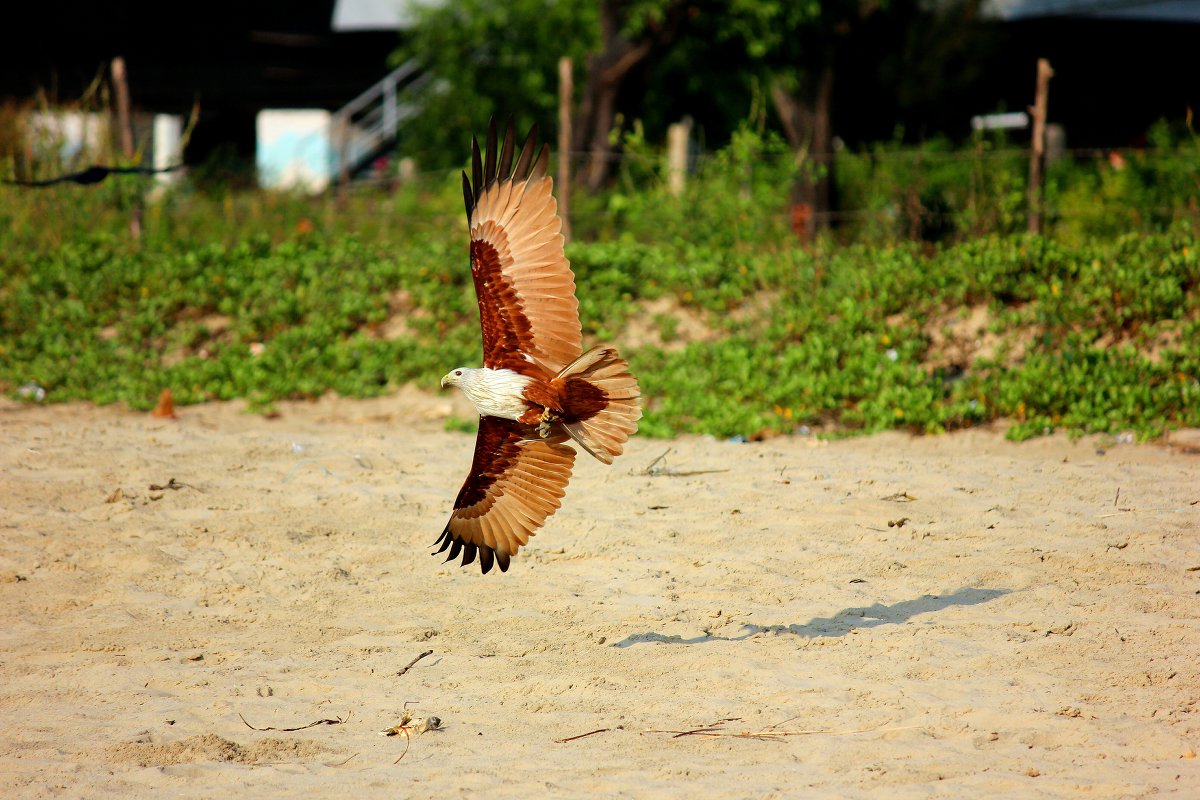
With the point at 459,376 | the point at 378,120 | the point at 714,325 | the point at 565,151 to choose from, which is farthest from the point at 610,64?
the point at 459,376

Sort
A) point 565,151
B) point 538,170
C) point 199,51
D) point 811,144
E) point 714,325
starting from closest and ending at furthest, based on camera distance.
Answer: point 538,170 < point 714,325 < point 565,151 < point 811,144 < point 199,51

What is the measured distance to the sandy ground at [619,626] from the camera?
3.76 metres

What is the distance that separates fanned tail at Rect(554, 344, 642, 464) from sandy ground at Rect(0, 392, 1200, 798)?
2.45 feet

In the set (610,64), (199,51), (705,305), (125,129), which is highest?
(199,51)

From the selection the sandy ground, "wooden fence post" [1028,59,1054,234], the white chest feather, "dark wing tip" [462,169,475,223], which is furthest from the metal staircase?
the white chest feather

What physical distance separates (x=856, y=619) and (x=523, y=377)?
5.31 ft

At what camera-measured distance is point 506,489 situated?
504 cm

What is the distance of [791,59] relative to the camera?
14.2 meters

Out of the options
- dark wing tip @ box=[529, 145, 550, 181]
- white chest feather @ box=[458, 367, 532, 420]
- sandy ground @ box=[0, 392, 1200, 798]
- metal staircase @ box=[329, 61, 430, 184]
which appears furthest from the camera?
metal staircase @ box=[329, 61, 430, 184]

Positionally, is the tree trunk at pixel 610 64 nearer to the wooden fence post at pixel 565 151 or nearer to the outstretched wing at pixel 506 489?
the wooden fence post at pixel 565 151

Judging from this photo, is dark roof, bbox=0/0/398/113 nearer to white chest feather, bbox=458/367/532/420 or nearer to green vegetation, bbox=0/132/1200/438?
green vegetation, bbox=0/132/1200/438

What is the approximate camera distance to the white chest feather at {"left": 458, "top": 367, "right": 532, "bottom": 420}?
16.1 ft

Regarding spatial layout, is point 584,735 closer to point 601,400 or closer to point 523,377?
point 601,400

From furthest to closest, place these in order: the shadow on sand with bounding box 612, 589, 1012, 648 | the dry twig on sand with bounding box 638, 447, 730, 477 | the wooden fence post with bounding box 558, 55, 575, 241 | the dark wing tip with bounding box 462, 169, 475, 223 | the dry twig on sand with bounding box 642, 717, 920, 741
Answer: the wooden fence post with bounding box 558, 55, 575, 241
the dry twig on sand with bounding box 638, 447, 730, 477
the dark wing tip with bounding box 462, 169, 475, 223
the shadow on sand with bounding box 612, 589, 1012, 648
the dry twig on sand with bounding box 642, 717, 920, 741
